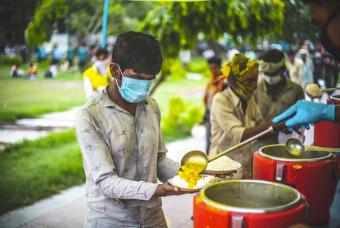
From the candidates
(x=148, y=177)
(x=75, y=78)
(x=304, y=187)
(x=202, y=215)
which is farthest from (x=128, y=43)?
(x=75, y=78)

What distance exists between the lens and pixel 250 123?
3680mm

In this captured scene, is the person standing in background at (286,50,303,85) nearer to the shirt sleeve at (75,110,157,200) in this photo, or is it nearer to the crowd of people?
the shirt sleeve at (75,110,157,200)

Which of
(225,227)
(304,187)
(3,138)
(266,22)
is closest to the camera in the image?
(225,227)

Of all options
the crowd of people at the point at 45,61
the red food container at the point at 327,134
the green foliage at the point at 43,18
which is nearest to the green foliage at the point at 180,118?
the green foliage at the point at 43,18

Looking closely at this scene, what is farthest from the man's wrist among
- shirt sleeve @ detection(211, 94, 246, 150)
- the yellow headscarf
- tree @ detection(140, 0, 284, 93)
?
tree @ detection(140, 0, 284, 93)

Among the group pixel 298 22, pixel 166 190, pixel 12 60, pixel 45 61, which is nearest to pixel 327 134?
pixel 166 190

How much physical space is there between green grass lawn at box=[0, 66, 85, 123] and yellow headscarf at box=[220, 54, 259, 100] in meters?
7.65

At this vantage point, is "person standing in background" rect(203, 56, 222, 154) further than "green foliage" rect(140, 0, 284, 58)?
Yes

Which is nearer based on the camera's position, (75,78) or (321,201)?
(321,201)

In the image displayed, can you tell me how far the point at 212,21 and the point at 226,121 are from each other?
2.57 meters

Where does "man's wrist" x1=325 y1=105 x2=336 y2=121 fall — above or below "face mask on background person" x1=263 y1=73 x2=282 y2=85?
above

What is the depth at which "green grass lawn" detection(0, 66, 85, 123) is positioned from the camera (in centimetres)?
Answer: 1197

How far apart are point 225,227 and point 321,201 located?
78cm

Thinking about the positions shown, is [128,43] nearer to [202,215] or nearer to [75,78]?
[202,215]
